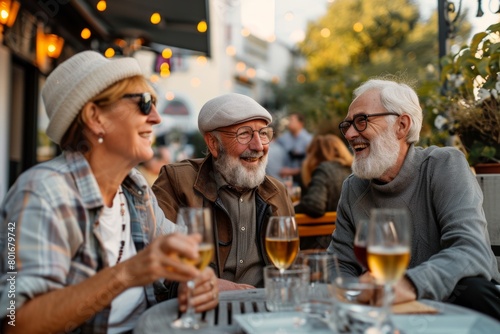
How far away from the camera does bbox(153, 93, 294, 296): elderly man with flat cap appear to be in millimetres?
2855

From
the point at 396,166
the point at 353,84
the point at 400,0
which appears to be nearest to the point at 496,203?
the point at 396,166

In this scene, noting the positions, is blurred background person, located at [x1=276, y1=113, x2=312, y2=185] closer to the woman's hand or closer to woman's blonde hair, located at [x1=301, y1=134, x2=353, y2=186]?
woman's blonde hair, located at [x1=301, y1=134, x2=353, y2=186]

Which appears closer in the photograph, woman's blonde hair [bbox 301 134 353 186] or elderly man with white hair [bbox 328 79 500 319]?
elderly man with white hair [bbox 328 79 500 319]

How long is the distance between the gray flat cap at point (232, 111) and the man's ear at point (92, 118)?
48.6 inches

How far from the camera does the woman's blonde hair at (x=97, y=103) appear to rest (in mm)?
1826

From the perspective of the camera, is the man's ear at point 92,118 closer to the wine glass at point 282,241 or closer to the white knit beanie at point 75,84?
the white knit beanie at point 75,84

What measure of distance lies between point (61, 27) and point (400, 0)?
20423 millimetres

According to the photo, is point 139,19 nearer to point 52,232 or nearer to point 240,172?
point 240,172

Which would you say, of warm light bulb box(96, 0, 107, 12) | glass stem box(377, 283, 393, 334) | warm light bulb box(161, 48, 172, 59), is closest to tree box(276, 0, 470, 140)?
warm light bulb box(161, 48, 172, 59)

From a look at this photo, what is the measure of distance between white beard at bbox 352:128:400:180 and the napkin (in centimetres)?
91

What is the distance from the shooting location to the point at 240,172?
2957mm

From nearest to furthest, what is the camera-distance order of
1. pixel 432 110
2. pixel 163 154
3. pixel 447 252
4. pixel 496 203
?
1. pixel 447 252
2. pixel 496 203
3. pixel 432 110
4. pixel 163 154

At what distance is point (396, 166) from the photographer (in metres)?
2.67

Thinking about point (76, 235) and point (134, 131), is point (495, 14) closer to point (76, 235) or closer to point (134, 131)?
point (134, 131)
